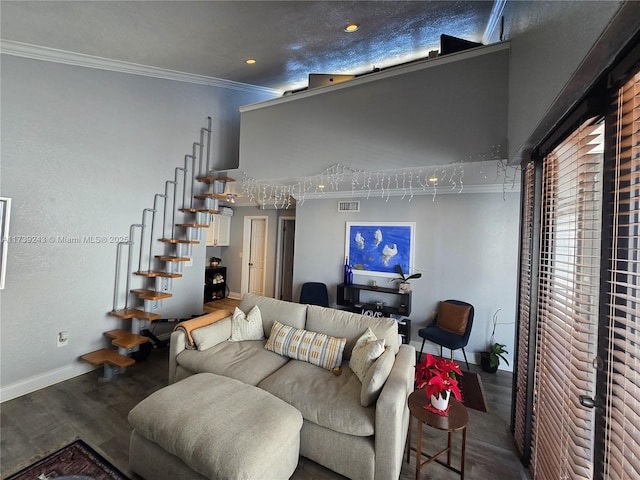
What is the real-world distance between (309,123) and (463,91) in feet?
5.32

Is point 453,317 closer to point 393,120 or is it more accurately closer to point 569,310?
point 569,310

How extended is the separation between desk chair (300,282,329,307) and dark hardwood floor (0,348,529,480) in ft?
7.14

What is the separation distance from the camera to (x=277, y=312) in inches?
117

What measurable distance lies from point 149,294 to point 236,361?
68.4 inches

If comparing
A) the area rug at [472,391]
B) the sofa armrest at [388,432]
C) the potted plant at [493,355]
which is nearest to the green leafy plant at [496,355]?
the potted plant at [493,355]

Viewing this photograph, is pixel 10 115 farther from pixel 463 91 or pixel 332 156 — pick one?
pixel 463 91

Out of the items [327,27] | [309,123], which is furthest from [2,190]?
[327,27]

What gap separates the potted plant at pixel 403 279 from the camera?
12.6ft

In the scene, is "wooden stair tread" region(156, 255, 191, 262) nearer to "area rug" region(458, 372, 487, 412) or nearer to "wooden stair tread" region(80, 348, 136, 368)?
"wooden stair tread" region(80, 348, 136, 368)

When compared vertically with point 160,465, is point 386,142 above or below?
above

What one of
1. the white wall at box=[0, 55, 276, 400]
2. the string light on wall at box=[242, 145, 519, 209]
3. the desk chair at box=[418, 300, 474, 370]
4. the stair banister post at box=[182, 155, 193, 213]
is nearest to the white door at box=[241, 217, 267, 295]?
the string light on wall at box=[242, 145, 519, 209]

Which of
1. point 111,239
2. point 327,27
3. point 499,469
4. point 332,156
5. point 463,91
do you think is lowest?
point 499,469

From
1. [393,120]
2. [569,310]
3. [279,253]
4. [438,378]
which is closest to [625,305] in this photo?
[569,310]

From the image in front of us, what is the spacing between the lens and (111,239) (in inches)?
132
